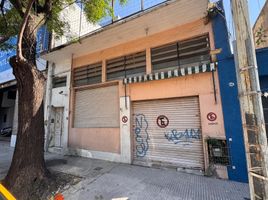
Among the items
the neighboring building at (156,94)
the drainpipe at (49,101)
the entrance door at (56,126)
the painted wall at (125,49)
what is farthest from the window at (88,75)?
the entrance door at (56,126)

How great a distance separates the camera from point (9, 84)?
1176cm

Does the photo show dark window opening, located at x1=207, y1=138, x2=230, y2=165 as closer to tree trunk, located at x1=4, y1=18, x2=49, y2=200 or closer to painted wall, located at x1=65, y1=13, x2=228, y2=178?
painted wall, located at x1=65, y1=13, x2=228, y2=178

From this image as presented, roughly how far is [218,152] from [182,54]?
3.35 metres

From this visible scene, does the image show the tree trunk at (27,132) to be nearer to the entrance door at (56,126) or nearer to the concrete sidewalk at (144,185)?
the concrete sidewalk at (144,185)

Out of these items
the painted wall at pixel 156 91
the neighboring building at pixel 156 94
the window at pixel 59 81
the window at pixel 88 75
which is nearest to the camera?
the neighboring building at pixel 156 94

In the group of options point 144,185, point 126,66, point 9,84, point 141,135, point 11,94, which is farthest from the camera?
point 11,94

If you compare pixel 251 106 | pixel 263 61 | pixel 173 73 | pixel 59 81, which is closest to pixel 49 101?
pixel 59 81

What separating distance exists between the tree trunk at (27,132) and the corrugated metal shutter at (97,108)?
2.72m

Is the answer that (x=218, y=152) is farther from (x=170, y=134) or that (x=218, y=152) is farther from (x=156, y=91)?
Answer: (x=156, y=91)

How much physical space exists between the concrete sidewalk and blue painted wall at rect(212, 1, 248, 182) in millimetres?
442

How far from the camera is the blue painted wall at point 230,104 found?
447 cm

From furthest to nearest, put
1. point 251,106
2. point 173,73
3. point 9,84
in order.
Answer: point 9,84, point 173,73, point 251,106

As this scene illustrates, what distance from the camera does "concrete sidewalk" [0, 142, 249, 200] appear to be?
3.84 metres

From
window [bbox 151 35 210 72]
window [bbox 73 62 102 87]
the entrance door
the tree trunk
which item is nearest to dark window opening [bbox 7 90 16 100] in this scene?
the entrance door
